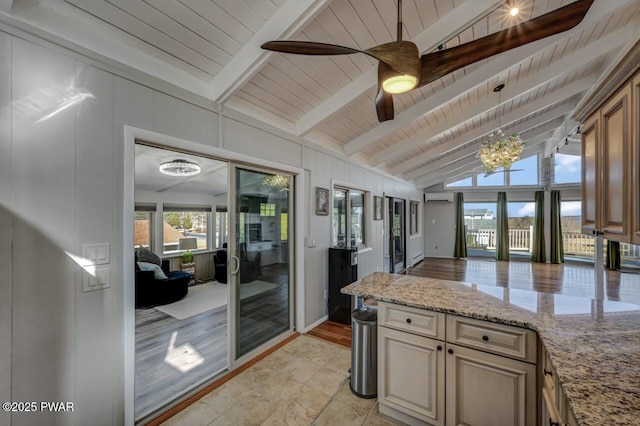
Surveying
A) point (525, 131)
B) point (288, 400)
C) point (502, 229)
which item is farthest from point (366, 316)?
point (502, 229)

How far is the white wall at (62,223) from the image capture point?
4.36 ft

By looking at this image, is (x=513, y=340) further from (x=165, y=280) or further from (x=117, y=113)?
(x=165, y=280)

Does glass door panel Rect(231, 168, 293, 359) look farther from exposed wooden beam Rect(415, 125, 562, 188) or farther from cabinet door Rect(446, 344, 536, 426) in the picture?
exposed wooden beam Rect(415, 125, 562, 188)

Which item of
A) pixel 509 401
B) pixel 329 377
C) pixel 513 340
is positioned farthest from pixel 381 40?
pixel 329 377

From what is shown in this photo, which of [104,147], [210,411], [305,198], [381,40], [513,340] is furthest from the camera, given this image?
[305,198]

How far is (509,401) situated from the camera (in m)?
1.45

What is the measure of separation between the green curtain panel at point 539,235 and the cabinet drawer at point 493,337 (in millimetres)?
9129

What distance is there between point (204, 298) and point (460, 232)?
8.72m

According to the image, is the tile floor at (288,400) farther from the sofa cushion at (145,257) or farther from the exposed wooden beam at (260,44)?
the sofa cushion at (145,257)

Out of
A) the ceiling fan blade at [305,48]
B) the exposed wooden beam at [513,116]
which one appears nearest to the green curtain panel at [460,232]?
the exposed wooden beam at [513,116]

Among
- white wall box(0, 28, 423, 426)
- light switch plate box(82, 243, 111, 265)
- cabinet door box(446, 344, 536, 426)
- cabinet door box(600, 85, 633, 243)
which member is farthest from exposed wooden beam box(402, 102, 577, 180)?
light switch plate box(82, 243, 111, 265)

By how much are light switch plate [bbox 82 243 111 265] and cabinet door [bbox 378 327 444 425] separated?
1937mm

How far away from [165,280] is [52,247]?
10.5 feet

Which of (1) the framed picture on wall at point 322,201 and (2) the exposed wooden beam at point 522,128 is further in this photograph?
(2) the exposed wooden beam at point 522,128
